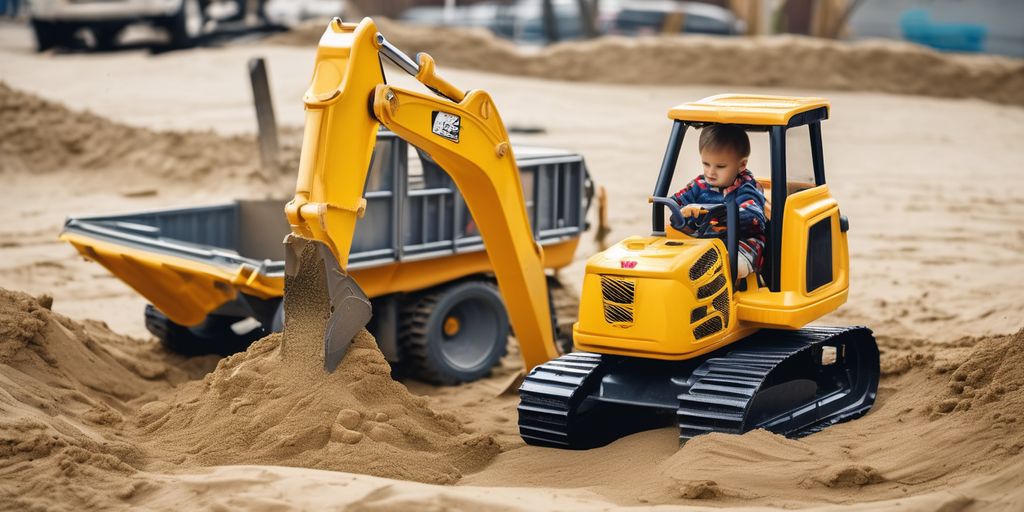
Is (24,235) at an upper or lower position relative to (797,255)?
lower

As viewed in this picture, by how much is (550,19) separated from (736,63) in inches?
182

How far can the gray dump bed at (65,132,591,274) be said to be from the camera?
303 inches

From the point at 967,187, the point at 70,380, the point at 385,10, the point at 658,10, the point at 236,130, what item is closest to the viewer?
the point at 70,380

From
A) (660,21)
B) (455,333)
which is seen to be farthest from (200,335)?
(660,21)

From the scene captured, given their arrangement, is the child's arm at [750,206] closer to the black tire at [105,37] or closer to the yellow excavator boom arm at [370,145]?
the yellow excavator boom arm at [370,145]

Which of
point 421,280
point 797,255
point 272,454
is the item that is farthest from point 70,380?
point 797,255

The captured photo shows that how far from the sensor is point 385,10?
29.7m

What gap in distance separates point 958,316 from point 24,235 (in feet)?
26.6

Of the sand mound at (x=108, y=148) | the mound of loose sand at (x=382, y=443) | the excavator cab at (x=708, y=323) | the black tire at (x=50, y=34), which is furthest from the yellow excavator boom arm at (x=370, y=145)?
the black tire at (x=50, y=34)

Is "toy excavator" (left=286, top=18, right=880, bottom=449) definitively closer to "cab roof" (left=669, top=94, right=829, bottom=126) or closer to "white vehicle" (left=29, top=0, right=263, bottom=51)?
"cab roof" (left=669, top=94, right=829, bottom=126)

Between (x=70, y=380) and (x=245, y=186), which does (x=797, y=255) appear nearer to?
(x=70, y=380)

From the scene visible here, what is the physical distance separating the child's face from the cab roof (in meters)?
0.17

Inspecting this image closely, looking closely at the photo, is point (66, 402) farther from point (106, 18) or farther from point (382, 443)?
point (106, 18)

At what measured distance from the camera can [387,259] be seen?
306 inches
